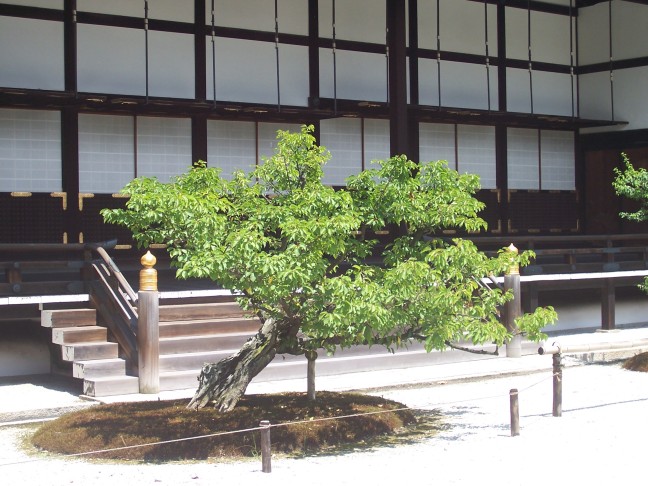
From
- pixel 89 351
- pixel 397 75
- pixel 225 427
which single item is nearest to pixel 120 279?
pixel 89 351

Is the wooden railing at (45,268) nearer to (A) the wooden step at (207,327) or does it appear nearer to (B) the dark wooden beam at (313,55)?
(A) the wooden step at (207,327)

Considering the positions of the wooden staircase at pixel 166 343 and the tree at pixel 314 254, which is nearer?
the tree at pixel 314 254

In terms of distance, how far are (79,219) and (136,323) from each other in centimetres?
451

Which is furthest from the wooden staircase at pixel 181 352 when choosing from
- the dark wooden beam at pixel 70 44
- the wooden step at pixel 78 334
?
the dark wooden beam at pixel 70 44

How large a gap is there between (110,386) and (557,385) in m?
5.76

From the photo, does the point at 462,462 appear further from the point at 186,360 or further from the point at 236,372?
the point at 186,360

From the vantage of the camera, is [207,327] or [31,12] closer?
[207,327]

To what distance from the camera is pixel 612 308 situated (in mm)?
21578

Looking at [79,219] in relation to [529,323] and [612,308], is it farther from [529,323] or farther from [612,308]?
[612,308]

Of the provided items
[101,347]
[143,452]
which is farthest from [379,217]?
[101,347]

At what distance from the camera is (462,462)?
32.6 ft

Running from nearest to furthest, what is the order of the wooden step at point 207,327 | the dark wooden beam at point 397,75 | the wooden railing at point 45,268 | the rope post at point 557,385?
the rope post at point 557,385
the wooden railing at point 45,268
the wooden step at point 207,327
the dark wooden beam at point 397,75

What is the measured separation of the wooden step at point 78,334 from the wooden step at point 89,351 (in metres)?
0.13

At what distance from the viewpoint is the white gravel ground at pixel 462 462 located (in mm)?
9266
